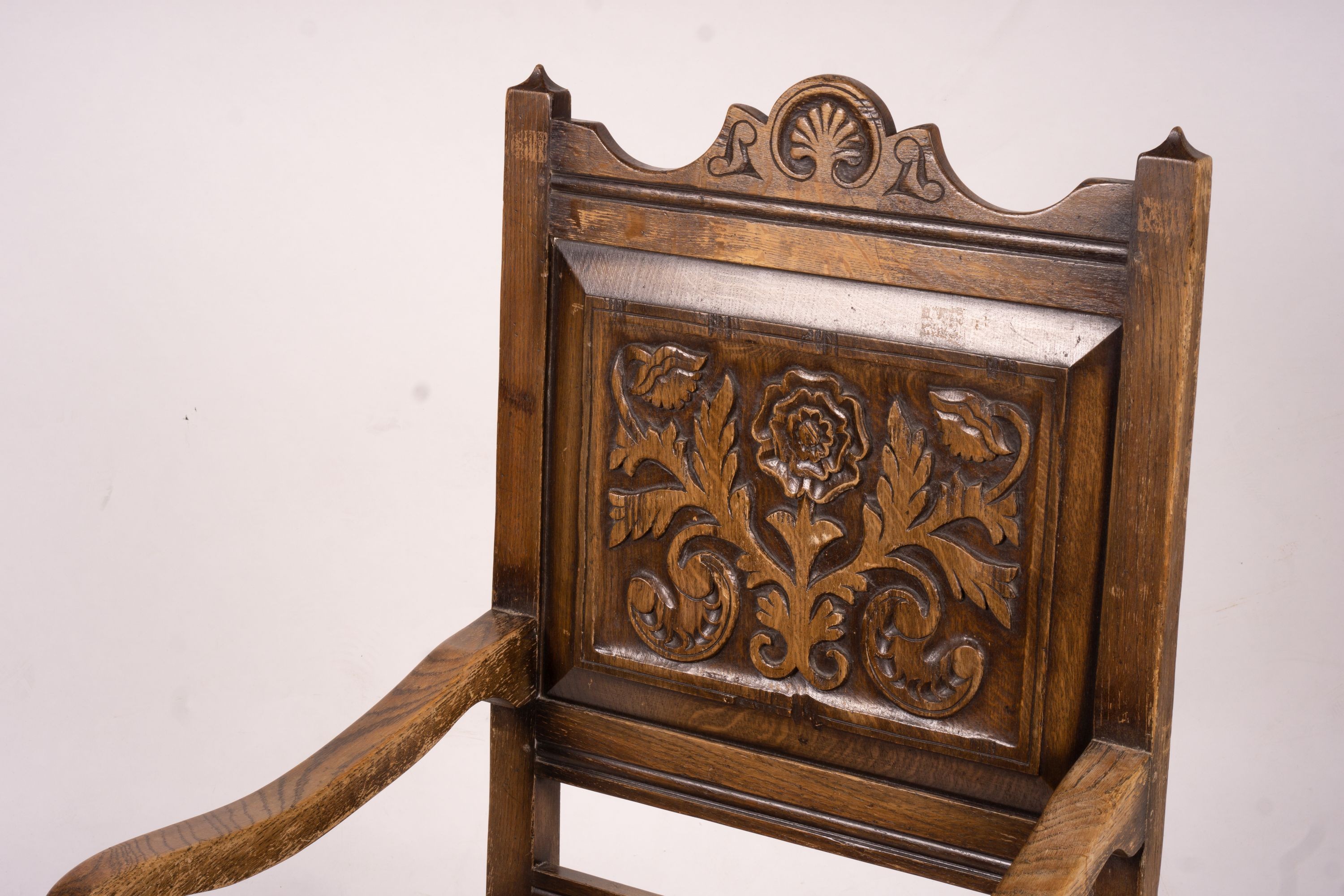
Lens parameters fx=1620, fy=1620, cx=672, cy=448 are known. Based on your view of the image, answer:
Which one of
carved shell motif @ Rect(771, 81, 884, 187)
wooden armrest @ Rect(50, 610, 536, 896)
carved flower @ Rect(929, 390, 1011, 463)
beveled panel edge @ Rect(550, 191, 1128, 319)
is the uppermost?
carved shell motif @ Rect(771, 81, 884, 187)

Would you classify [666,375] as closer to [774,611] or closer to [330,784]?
[774,611]

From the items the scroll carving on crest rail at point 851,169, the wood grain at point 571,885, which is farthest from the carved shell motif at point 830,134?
the wood grain at point 571,885

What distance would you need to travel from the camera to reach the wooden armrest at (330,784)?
119cm

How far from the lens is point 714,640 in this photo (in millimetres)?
1483

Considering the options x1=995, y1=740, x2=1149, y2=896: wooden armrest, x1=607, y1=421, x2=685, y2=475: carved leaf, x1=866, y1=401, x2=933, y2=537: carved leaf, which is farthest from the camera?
x1=607, y1=421, x2=685, y2=475: carved leaf

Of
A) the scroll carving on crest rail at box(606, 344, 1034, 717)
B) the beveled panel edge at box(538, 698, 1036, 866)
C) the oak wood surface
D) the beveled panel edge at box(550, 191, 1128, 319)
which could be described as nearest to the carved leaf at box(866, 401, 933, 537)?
the scroll carving on crest rail at box(606, 344, 1034, 717)

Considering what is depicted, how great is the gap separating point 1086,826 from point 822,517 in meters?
0.35

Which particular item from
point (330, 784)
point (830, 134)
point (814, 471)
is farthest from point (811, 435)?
point (330, 784)

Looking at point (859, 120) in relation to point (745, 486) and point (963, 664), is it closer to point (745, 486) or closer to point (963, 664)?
point (745, 486)

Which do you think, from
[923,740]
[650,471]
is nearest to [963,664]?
[923,740]

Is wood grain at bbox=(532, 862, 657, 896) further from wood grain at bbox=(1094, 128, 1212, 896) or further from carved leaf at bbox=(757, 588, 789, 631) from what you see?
wood grain at bbox=(1094, 128, 1212, 896)

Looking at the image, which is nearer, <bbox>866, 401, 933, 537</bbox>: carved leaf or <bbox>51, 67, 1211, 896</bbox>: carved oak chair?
<bbox>51, 67, 1211, 896</bbox>: carved oak chair

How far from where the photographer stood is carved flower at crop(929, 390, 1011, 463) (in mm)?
1330

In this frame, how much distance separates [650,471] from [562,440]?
0.09m
